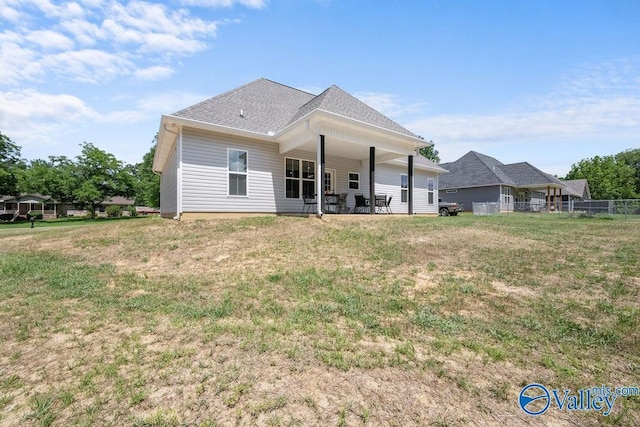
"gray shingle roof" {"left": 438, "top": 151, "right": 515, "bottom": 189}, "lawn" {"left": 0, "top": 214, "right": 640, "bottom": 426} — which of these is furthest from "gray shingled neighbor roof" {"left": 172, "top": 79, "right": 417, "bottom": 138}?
"gray shingle roof" {"left": 438, "top": 151, "right": 515, "bottom": 189}

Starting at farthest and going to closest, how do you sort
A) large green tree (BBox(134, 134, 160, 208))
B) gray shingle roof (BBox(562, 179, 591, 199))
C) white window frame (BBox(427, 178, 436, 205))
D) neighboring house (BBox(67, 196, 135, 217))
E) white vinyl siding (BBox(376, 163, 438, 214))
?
1. neighboring house (BBox(67, 196, 135, 217))
2. gray shingle roof (BBox(562, 179, 591, 199))
3. large green tree (BBox(134, 134, 160, 208))
4. white window frame (BBox(427, 178, 436, 205))
5. white vinyl siding (BBox(376, 163, 438, 214))

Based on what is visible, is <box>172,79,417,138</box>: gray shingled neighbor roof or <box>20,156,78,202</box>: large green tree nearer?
<box>172,79,417,138</box>: gray shingled neighbor roof

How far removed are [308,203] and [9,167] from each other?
148ft

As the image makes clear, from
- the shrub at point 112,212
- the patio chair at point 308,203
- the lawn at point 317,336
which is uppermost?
the patio chair at point 308,203

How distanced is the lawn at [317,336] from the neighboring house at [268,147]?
4514 millimetres

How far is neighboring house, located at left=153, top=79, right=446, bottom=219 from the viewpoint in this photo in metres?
9.55

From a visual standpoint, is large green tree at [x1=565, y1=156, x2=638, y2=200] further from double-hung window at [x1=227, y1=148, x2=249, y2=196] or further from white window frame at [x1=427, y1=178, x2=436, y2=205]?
double-hung window at [x1=227, y1=148, x2=249, y2=196]

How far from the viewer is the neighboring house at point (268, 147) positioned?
9.55 metres

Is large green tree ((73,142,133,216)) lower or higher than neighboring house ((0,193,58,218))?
higher

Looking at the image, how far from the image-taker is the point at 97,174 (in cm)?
3241

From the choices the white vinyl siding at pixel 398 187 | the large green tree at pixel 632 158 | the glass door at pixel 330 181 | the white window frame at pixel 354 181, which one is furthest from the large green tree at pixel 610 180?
the glass door at pixel 330 181

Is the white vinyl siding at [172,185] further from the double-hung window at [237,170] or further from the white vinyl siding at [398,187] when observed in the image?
the white vinyl siding at [398,187]

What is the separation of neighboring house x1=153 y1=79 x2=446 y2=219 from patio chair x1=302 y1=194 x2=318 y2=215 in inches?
9.7

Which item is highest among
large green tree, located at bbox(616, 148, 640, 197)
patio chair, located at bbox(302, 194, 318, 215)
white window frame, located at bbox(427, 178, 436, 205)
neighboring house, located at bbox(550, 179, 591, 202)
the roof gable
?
large green tree, located at bbox(616, 148, 640, 197)
